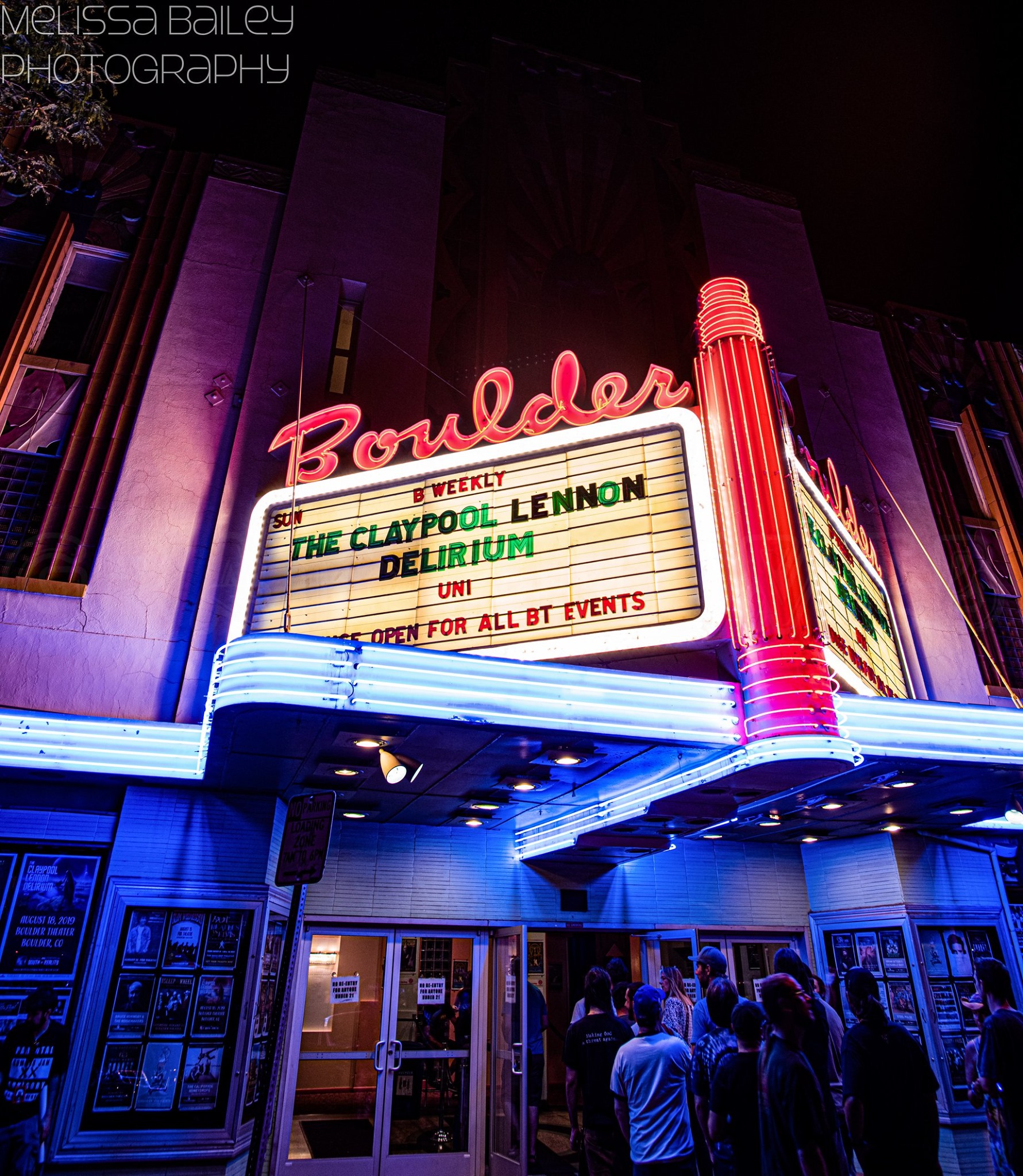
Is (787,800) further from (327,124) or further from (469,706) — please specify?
(327,124)

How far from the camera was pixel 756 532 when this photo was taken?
23.6 ft

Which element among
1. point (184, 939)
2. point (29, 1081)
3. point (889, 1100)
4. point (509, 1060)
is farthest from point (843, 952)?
point (29, 1081)

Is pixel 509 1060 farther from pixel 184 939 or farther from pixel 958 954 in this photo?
pixel 958 954

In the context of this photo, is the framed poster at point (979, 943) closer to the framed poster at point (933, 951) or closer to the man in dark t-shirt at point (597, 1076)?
the framed poster at point (933, 951)

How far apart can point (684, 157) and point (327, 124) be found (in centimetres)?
727

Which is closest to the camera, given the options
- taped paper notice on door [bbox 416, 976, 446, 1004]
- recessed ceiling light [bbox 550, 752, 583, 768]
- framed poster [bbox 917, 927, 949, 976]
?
recessed ceiling light [bbox 550, 752, 583, 768]

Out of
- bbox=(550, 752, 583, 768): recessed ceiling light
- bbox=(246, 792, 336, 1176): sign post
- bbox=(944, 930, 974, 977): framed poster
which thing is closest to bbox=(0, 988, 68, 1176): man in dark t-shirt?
bbox=(246, 792, 336, 1176): sign post

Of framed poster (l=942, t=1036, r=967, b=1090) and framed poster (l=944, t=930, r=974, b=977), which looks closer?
framed poster (l=942, t=1036, r=967, b=1090)

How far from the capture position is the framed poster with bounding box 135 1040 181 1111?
7430 millimetres

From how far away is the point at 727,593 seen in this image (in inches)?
279

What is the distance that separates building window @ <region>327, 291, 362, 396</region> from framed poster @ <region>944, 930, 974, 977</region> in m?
11.3

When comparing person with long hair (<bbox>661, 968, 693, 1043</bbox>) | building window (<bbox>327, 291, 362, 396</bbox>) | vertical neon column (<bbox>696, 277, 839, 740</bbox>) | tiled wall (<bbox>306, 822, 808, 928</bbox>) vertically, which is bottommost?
person with long hair (<bbox>661, 968, 693, 1043</bbox>)

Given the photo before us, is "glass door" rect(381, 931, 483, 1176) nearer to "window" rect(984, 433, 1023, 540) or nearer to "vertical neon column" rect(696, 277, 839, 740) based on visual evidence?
"vertical neon column" rect(696, 277, 839, 740)

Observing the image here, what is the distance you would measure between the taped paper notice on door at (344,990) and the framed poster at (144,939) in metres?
2.57
